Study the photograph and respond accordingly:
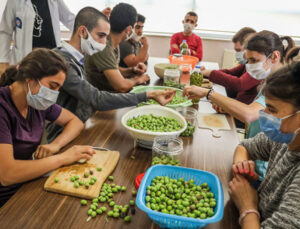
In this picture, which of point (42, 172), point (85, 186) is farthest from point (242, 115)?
point (42, 172)

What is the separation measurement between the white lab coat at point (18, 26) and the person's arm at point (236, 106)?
78.3 inches

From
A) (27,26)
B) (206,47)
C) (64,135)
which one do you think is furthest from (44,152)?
(206,47)

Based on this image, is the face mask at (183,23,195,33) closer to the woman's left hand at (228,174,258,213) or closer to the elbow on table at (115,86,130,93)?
the elbow on table at (115,86,130,93)

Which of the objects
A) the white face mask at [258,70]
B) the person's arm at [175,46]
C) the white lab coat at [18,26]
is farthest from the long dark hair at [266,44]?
the person's arm at [175,46]

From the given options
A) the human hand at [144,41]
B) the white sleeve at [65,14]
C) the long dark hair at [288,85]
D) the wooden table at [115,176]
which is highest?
the white sleeve at [65,14]

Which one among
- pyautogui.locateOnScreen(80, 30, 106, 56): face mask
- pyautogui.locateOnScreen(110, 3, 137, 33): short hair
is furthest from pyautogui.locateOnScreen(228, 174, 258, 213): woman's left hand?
pyautogui.locateOnScreen(110, 3, 137, 33): short hair

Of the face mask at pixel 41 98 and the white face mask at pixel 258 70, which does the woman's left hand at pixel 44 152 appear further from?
the white face mask at pixel 258 70

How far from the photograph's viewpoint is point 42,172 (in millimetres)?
1245

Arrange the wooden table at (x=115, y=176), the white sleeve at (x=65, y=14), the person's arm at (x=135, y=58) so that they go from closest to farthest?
1. the wooden table at (x=115, y=176)
2. the white sleeve at (x=65, y=14)
3. the person's arm at (x=135, y=58)

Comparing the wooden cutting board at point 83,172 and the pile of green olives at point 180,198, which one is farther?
the wooden cutting board at point 83,172

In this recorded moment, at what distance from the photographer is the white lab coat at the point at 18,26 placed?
9.18 ft

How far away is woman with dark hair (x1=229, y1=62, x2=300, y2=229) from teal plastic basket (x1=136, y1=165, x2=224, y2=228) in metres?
0.14

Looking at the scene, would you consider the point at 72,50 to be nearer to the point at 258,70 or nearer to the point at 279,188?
the point at 258,70

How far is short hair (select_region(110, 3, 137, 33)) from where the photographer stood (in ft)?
8.35
